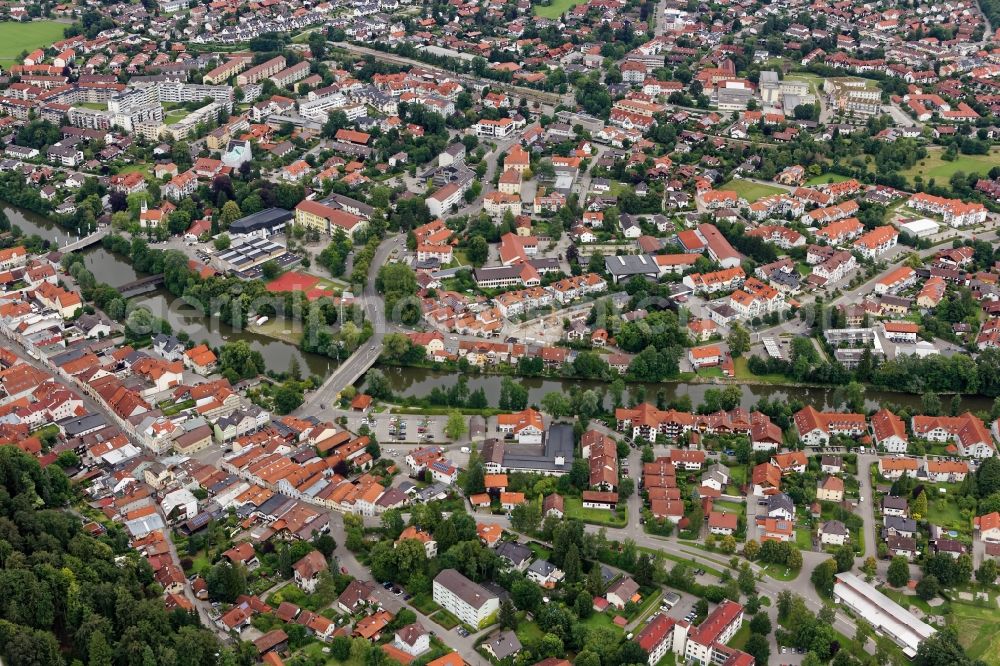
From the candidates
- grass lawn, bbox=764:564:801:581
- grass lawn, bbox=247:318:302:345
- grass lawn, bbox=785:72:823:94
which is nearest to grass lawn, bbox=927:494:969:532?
grass lawn, bbox=764:564:801:581

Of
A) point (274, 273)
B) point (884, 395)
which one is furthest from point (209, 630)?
point (884, 395)

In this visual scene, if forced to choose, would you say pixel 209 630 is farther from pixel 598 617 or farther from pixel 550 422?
pixel 550 422

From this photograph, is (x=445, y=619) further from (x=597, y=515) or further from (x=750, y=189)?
(x=750, y=189)

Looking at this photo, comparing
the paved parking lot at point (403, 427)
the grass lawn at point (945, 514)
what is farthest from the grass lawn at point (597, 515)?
the grass lawn at point (945, 514)

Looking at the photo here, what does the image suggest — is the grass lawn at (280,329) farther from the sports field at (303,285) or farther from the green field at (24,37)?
the green field at (24,37)

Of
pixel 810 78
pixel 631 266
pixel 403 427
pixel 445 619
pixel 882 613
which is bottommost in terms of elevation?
pixel 403 427

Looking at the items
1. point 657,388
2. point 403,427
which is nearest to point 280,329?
point 403,427
